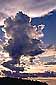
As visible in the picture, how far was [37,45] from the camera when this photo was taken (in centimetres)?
694

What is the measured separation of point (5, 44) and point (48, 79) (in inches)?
62.2

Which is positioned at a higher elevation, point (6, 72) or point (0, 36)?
point (0, 36)

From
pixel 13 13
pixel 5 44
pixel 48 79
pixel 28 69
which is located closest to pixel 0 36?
pixel 5 44

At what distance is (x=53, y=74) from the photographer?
265 inches

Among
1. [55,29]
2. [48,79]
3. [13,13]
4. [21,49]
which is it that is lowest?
[48,79]

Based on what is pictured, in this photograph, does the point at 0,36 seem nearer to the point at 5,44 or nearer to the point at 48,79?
the point at 5,44

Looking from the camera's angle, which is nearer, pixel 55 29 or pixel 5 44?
pixel 55 29

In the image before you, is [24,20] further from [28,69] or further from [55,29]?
[28,69]

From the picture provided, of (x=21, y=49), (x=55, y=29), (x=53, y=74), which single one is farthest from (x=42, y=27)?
(x=53, y=74)

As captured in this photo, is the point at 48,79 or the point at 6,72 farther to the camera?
the point at 6,72

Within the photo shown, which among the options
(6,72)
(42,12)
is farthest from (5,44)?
(42,12)

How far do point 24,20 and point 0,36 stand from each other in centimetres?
88

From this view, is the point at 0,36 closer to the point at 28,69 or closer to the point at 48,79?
the point at 28,69

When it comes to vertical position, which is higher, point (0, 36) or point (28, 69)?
point (0, 36)
